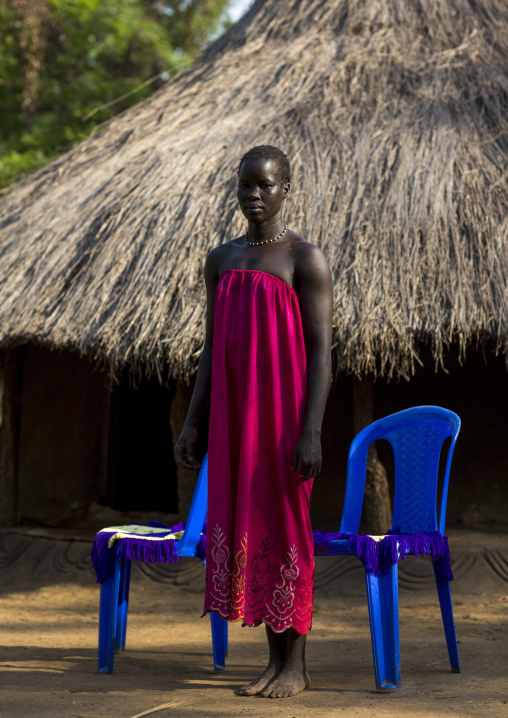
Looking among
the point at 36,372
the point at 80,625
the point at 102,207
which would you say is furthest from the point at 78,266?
the point at 80,625

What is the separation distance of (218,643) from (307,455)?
3.59 ft

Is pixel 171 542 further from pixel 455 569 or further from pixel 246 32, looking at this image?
pixel 246 32

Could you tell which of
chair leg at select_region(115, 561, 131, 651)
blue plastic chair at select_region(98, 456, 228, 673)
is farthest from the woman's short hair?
chair leg at select_region(115, 561, 131, 651)

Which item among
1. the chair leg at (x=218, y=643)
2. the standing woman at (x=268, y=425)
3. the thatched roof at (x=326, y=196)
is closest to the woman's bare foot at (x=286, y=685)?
the standing woman at (x=268, y=425)

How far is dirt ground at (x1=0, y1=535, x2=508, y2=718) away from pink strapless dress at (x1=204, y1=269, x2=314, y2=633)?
346mm

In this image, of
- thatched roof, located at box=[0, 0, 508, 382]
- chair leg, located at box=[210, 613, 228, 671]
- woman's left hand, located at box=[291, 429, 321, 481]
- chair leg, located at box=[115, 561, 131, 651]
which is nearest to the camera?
woman's left hand, located at box=[291, 429, 321, 481]

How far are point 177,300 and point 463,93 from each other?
9.18 ft

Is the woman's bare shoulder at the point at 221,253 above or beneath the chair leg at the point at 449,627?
above

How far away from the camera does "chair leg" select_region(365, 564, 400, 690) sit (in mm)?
2734

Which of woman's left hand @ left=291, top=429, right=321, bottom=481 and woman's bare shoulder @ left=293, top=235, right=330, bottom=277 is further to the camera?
woman's bare shoulder @ left=293, top=235, right=330, bottom=277

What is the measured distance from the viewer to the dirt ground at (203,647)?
2574 millimetres

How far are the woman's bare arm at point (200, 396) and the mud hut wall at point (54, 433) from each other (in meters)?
3.66

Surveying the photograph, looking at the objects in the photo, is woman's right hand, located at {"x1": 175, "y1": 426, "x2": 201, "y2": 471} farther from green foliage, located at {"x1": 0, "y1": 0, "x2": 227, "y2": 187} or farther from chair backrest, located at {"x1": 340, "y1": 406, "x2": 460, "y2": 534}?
green foliage, located at {"x1": 0, "y1": 0, "x2": 227, "y2": 187}

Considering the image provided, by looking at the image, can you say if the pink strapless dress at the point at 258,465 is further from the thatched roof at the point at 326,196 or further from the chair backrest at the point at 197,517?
the thatched roof at the point at 326,196
